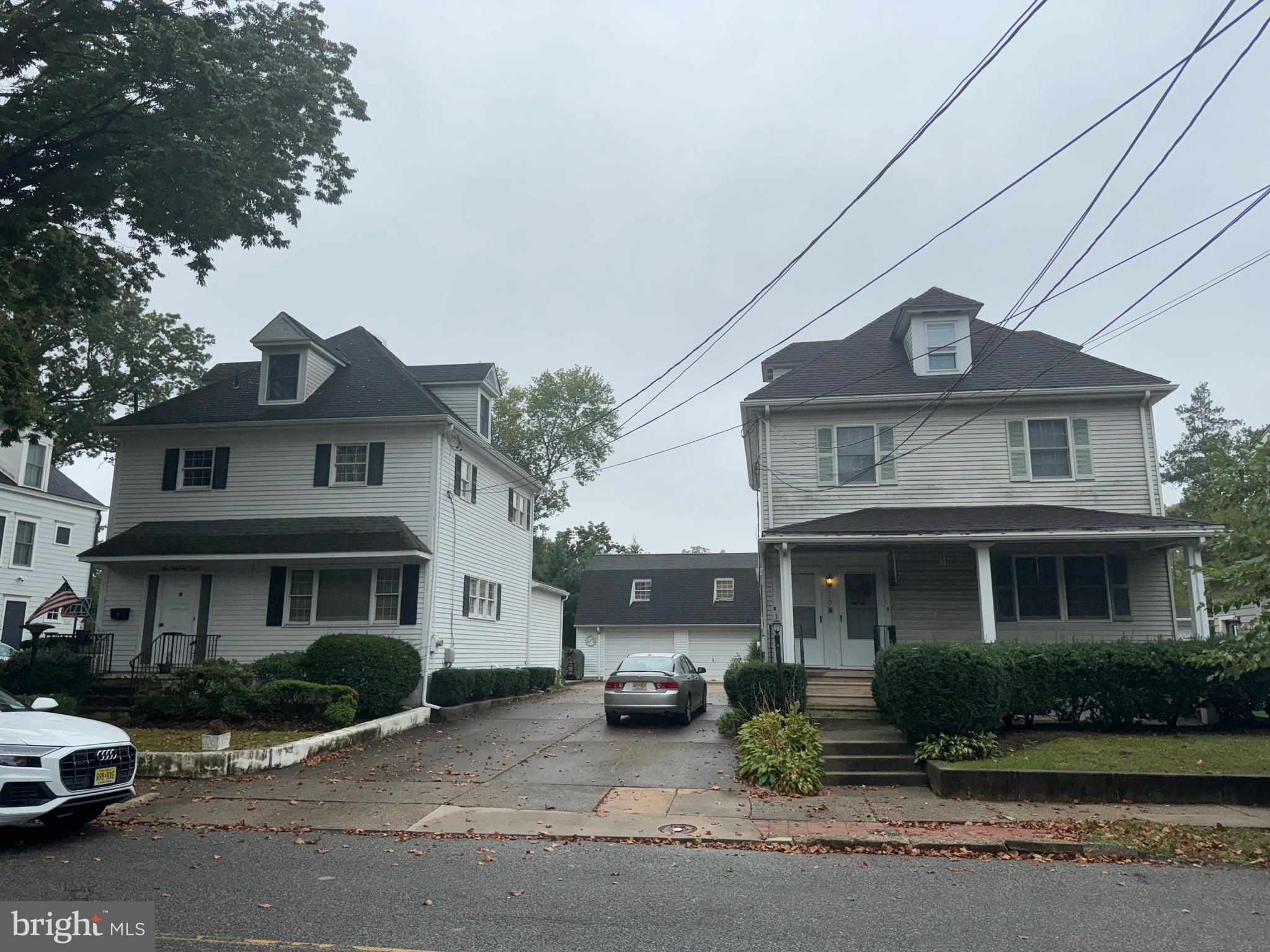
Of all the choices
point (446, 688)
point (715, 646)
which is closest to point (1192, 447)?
point (715, 646)

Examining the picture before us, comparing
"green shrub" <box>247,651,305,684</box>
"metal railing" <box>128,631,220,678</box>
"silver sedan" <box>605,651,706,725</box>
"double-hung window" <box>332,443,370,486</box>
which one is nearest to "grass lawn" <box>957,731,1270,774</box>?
"silver sedan" <box>605,651,706,725</box>

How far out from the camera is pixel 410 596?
61.5 feet

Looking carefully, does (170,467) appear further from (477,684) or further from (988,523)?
(988,523)

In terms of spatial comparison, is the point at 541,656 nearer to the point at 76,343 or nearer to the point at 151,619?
the point at 151,619

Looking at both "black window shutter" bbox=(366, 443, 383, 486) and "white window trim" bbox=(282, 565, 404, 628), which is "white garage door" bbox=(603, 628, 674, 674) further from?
"black window shutter" bbox=(366, 443, 383, 486)

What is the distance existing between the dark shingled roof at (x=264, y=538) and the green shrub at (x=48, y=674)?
8.38ft

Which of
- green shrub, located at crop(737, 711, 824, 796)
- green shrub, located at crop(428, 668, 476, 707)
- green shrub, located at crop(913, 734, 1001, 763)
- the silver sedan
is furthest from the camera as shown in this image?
green shrub, located at crop(428, 668, 476, 707)

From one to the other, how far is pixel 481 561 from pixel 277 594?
17.5ft

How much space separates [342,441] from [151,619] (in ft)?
19.2

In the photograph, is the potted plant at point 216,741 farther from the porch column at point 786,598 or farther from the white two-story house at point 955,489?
the white two-story house at point 955,489

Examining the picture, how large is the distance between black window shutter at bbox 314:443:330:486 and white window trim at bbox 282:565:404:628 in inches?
79.5

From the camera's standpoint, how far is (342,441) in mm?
20062

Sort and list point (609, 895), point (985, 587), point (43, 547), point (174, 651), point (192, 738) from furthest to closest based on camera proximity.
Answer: point (43, 547) < point (174, 651) < point (985, 587) < point (192, 738) < point (609, 895)

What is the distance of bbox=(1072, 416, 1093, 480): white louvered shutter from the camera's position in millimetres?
18266
